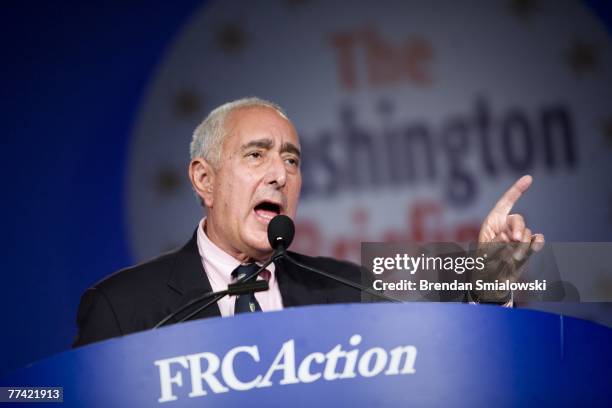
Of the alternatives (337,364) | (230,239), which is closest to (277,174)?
(230,239)

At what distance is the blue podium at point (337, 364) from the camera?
1.03m

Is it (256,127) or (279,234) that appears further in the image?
(256,127)

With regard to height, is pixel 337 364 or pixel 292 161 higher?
pixel 292 161

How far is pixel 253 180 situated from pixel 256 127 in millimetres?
135

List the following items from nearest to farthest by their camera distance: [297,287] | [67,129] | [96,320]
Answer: [96,320], [297,287], [67,129]

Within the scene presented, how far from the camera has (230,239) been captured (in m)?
1.93

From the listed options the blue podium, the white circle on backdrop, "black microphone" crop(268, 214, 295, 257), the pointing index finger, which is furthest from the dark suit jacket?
the white circle on backdrop

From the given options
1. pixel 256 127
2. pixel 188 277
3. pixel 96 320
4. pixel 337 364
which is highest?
pixel 256 127

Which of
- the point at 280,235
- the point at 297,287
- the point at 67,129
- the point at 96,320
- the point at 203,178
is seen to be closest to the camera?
the point at 280,235

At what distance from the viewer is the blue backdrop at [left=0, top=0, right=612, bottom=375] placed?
107 inches

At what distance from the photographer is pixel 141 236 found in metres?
2.77

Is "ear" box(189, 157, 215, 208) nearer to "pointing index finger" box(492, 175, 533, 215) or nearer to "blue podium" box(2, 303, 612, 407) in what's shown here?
"pointing index finger" box(492, 175, 533, 215)

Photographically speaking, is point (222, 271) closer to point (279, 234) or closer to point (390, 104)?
point (279, 234)

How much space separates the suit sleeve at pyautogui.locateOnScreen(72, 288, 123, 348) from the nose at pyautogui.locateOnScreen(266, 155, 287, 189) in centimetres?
48
